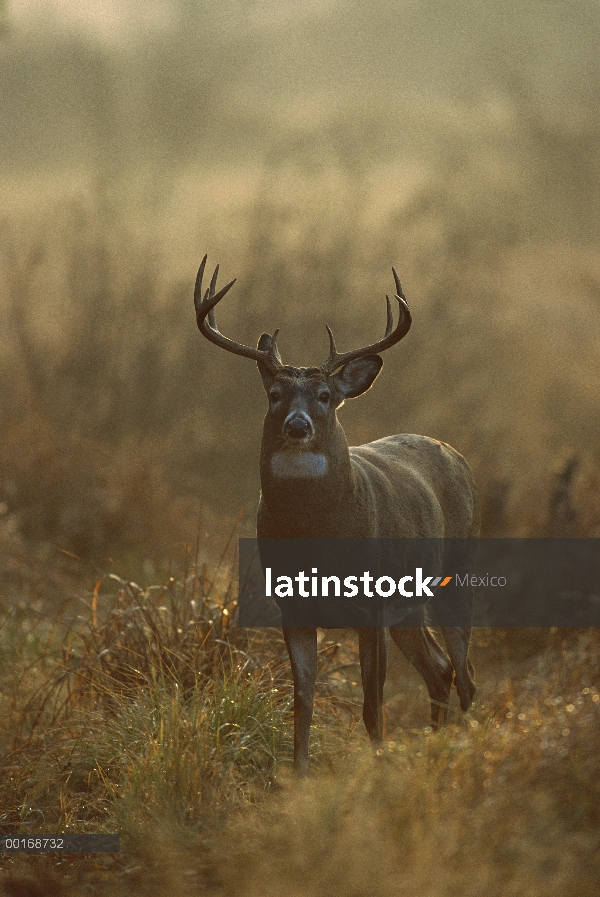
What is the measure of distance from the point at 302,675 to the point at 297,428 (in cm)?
147

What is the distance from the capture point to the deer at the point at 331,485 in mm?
5926

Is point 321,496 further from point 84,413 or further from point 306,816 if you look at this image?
point 84,413

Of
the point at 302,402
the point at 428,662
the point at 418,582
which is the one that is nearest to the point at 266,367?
the point at 302,402

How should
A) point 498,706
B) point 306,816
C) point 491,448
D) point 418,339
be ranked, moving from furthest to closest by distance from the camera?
point 418,339 → point 491,448 → point 498,706 → point 306,816

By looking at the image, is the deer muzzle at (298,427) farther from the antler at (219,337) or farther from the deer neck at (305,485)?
the antler at (219,337)

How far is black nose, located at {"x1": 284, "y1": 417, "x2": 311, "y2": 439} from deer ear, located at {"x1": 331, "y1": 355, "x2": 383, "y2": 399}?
2.17ft

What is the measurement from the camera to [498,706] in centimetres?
676

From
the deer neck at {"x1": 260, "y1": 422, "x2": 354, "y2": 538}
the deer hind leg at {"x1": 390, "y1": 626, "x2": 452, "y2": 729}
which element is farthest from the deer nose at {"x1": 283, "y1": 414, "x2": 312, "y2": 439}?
the deer hind leg at {"x1": 390, "y1": 626, "x2": 452, "y2": 729}

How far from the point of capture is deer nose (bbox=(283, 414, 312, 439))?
563 centimetres

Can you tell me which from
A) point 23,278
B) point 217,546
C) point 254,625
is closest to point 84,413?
point 23,278

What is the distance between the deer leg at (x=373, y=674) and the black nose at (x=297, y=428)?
4.30ft

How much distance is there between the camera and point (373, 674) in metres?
6.36

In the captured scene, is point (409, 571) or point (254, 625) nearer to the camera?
point (409, 571)

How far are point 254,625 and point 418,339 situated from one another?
38.4 ft
